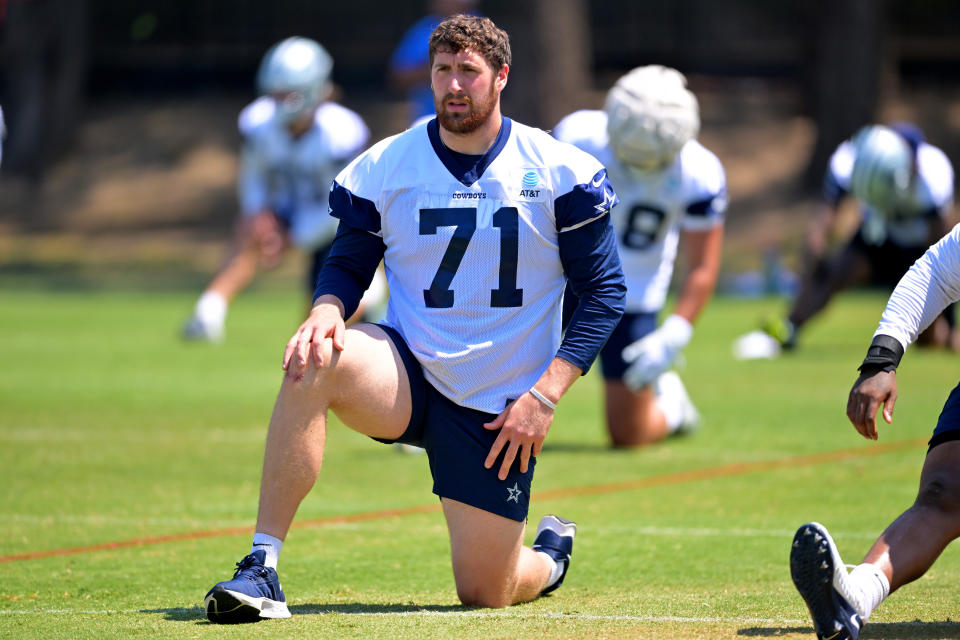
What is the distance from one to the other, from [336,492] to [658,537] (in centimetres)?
189

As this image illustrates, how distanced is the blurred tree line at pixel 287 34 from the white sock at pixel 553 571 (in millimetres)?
24433

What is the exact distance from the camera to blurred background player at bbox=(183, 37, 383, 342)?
414 inches

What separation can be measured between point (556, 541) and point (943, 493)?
149 centimetres

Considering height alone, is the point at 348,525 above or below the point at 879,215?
below

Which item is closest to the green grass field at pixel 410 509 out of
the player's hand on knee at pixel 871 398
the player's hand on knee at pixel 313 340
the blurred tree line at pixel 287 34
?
the player's hand on knee at pixel 871 398

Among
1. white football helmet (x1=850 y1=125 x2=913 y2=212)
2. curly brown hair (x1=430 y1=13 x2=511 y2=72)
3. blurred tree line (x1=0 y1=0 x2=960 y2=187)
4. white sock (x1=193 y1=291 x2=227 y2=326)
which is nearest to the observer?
curly brown hair (x1=430 y1=13 x2=511 y2=72)

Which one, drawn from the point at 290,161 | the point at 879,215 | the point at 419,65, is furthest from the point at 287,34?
the point at 290,161

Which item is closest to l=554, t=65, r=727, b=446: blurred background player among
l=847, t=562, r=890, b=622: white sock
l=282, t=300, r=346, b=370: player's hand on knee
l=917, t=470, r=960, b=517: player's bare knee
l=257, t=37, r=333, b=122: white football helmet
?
l=257, t=37, r=333, b=122: white football helmet

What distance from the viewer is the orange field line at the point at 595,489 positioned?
608 centimetres

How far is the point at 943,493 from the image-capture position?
4285 mm

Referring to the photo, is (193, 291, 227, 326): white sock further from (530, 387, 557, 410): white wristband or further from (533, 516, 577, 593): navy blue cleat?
(530, 387, 557, 410): white wristband

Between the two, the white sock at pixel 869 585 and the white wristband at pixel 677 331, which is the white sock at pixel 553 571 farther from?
the white wristband at pixel 677 331

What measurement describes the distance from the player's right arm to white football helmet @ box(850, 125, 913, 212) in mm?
7304

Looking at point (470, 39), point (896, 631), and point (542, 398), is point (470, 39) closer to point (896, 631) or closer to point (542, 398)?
point (542, 398)
